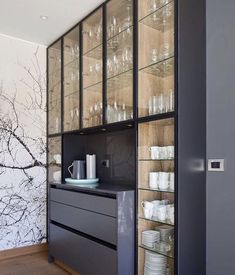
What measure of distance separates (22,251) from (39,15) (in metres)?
2.73

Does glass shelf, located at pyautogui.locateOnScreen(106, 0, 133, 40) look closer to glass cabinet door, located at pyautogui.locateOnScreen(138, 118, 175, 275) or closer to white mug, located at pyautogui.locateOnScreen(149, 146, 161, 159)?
glass cabinet door, located at pyautogui.locateOnScreen(138, 118, 175, 275)

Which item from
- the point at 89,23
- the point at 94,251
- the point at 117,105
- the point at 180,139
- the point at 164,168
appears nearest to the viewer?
the point at 180,139

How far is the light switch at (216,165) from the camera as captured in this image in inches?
81.0

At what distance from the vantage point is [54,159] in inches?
139

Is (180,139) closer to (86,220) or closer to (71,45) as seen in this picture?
(86,220)

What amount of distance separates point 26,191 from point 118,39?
2128mm

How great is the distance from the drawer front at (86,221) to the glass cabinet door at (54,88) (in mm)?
998

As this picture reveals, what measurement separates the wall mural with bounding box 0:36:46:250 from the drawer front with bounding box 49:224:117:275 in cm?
48

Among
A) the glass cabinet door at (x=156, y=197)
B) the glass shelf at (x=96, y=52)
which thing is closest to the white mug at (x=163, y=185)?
the glass cabinet door at (x=156, y=197)

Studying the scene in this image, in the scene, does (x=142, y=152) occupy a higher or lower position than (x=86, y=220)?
higher

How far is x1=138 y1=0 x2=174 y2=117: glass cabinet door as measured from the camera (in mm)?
2104

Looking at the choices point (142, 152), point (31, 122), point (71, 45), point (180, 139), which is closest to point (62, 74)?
point (71, 45)

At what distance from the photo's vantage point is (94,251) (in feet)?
7.95

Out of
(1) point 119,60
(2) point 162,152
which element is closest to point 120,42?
(1) point 119,60
